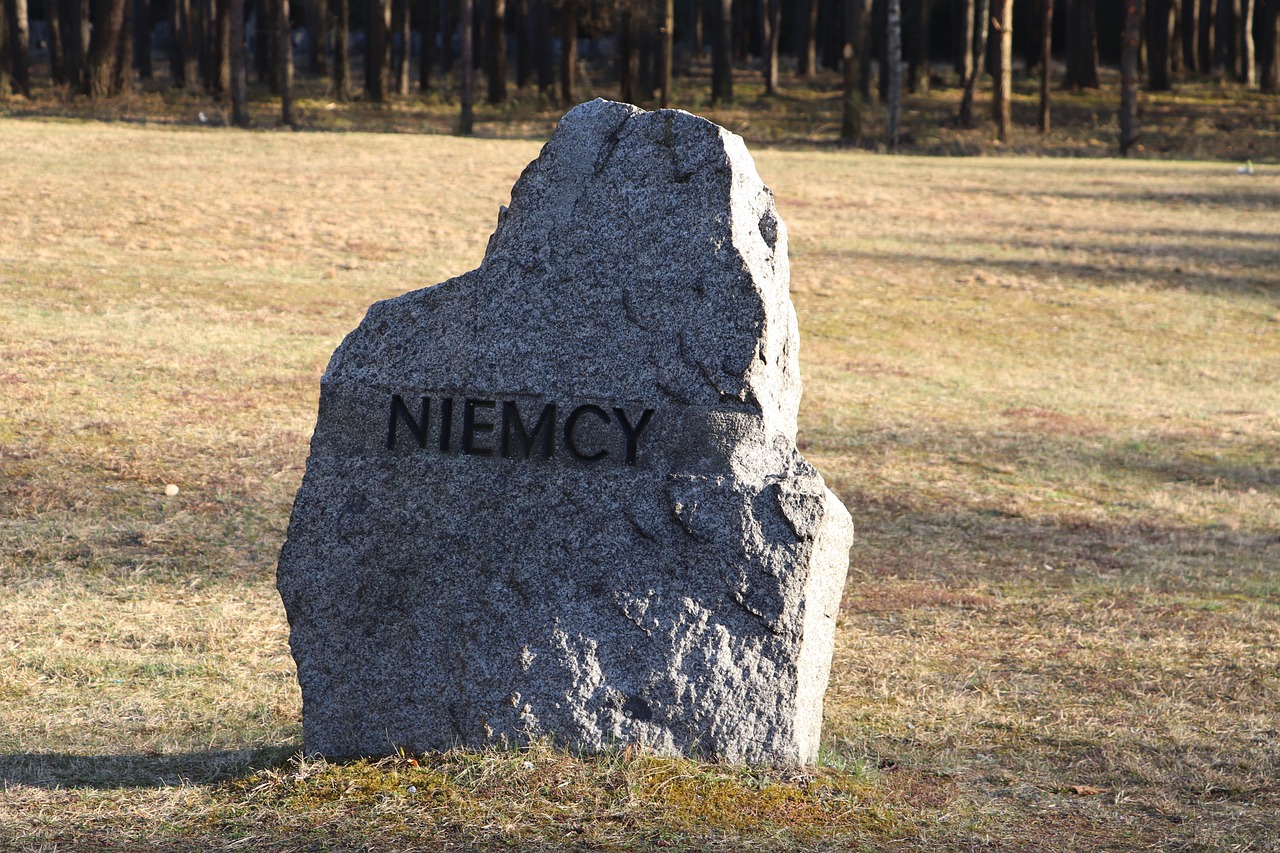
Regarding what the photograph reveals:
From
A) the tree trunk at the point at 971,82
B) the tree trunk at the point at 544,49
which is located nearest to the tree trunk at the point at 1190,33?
the tree trunk at the point at 971,82

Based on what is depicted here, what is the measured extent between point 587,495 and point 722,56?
37776 millimetres

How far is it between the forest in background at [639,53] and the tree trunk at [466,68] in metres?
0.05

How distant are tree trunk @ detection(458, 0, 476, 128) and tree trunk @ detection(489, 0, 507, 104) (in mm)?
4492

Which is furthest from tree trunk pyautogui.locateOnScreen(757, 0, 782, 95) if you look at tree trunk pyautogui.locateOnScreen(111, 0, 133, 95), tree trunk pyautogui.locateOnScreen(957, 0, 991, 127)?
tree trunk pyautogui.locateOnScreen(111, 0, 133, 95)

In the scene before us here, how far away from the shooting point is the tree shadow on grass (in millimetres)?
4379

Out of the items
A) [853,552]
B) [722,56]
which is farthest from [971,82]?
[853,552]

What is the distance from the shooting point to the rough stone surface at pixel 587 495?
4.13m

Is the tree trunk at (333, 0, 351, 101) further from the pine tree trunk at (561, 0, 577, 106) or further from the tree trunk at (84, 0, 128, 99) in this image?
the pine tree trunk at (561, 0, 577, 106)

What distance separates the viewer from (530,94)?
43500mm

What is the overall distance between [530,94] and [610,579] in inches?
1614

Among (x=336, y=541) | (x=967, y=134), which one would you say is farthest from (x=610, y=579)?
(x=967, y=134)

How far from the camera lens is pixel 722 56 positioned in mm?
40219

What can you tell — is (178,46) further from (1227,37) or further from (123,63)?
(1227,37)

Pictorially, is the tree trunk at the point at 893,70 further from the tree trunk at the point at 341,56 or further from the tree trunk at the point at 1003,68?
the tree trunk at the point at 341,56
